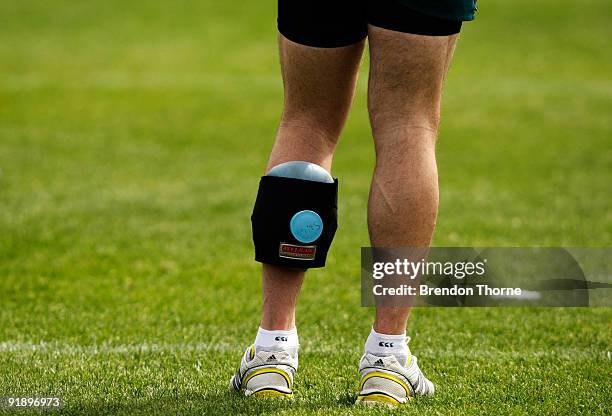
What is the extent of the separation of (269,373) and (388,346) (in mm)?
325

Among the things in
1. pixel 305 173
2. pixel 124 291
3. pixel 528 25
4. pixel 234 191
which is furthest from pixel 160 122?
pixel 528 25

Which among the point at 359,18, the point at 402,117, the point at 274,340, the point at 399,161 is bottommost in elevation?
the point at 274,340

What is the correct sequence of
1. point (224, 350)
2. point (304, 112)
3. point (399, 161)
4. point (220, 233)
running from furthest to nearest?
point (220, 233)
point (224, 350)
point (304, 112)
point (399, 161)

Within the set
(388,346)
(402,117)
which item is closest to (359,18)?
(402,117)

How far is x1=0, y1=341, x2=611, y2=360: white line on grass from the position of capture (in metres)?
3.23

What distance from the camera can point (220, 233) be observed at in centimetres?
554

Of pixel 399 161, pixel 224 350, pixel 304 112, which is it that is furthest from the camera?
pixel 224 350

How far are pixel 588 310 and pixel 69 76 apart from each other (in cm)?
1123

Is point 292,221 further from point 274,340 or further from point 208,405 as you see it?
point 208,405

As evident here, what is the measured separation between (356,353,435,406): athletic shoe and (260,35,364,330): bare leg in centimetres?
25

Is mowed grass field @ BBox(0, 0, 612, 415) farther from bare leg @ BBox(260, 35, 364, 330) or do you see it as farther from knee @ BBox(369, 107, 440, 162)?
knee @ BBox(369, 107, 440, 162)

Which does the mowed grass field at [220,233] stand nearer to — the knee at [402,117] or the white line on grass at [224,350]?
the white line on grass at [224,350]

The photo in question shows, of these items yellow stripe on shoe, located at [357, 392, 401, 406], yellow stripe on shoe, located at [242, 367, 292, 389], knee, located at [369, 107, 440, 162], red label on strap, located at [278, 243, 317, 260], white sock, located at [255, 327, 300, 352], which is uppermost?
knee, located at [369, 107, 440, 162]

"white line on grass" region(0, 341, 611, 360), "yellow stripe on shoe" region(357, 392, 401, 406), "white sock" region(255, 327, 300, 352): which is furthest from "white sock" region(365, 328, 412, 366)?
"white line on grass" region(0, 341, 611, 360)
